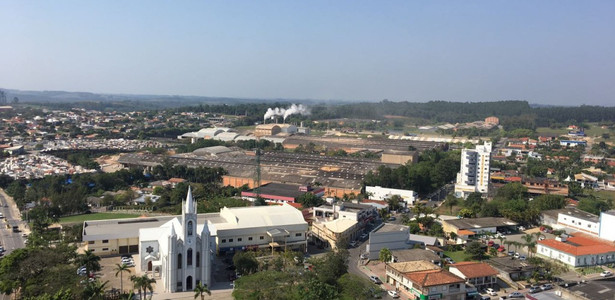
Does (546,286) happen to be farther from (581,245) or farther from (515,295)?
(581,245)

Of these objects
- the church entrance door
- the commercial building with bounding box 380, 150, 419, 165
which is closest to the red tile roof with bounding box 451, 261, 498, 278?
the church entrance door

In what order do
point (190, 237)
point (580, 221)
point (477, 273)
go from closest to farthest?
1. point (190, 237)
2. point (477, 273)
3. point (580, 221)

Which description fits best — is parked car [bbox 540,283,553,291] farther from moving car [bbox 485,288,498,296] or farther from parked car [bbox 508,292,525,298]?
moving car [bbox 485,288,498,296]

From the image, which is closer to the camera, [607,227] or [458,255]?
[458,255]

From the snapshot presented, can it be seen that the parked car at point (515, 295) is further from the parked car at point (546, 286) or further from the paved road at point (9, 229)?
the paved road at point (9, 229)

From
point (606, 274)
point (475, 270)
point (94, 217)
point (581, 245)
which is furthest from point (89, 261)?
point (581, 245)

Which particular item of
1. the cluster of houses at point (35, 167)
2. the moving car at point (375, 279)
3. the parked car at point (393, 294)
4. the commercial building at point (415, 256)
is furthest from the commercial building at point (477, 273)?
the cluster of houses at point (35, 167)

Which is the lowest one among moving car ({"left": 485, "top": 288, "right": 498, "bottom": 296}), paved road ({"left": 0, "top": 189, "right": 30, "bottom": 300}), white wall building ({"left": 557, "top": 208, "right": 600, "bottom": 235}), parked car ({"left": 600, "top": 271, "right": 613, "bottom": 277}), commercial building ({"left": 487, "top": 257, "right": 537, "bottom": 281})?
paved road ({"left": 0, "top": 189, "right": 30, "bottom": 300})
